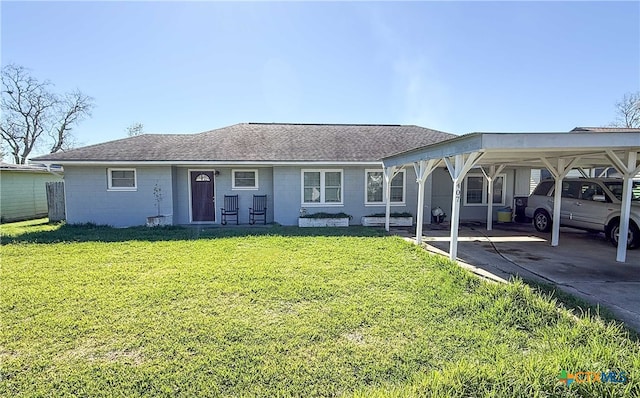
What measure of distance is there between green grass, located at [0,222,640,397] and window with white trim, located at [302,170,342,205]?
537 cm

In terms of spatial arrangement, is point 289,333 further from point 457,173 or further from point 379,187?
point 379,187

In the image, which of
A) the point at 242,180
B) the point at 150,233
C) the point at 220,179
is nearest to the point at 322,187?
the point at 242,180

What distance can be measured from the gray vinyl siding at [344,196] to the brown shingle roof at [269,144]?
57cm

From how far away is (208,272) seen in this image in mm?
5438

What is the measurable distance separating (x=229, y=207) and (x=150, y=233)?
2983mm

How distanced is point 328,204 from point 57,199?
10.9m

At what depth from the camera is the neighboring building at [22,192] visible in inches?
523

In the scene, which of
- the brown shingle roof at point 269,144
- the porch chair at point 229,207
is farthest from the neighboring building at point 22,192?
the porch chair at point 229,207

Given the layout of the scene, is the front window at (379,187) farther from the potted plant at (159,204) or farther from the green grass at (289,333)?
the potted plant at (159,204)

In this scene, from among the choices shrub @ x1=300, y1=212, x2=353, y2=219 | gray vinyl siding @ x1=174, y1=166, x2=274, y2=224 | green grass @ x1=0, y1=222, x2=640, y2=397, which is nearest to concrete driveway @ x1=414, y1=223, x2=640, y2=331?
green grass @ x1=0, y1=222, x2=640, y2=397

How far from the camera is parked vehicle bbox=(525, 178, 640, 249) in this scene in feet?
24.4

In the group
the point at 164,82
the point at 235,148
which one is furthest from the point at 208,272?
the point at 164,82

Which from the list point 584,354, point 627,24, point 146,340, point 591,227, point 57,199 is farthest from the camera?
point 57,199

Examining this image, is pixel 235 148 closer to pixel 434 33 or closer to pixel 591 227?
pixel 434 33
